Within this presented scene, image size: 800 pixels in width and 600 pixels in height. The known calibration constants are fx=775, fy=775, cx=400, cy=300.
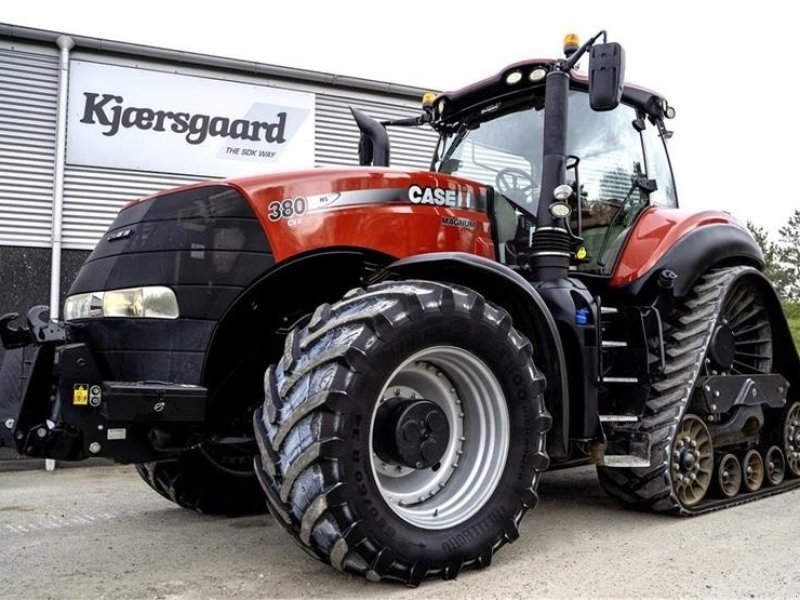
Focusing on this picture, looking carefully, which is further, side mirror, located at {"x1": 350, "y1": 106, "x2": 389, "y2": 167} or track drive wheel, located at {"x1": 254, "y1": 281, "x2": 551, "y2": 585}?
side mirror, located at {"x1": 350, "y1": 106, "x2": 389, "y2": 167}

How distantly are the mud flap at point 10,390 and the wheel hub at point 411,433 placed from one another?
1.71 m

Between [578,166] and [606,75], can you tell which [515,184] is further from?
[606,75]

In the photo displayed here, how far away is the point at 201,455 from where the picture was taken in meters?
4.71

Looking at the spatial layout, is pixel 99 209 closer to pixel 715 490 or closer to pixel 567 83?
pixel 567 83

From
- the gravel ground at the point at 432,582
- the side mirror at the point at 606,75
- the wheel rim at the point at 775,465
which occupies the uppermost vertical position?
the side mirror at the point at 606,75

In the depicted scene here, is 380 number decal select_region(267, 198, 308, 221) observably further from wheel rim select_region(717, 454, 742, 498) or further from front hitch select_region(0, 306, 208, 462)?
wheel rim select_region(717, 454, 742, 498)

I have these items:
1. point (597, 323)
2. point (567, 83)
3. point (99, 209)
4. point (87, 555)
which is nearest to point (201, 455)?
Answer: point (87, 555)

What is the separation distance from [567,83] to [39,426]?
10.8 ft

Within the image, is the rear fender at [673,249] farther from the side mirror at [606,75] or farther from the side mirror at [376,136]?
the side mirror at [376,136]

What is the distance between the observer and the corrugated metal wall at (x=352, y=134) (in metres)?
9.79

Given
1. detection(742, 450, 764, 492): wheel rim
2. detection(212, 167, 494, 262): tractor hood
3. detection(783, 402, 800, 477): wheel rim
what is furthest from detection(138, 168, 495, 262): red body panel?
detection(783, 402, 800, 477): wheel rim

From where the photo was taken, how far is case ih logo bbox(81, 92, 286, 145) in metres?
8.62

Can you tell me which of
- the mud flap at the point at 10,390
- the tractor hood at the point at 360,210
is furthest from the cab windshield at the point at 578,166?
the mud flap at the point at 10,390

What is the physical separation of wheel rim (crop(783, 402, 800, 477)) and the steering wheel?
273 cm
